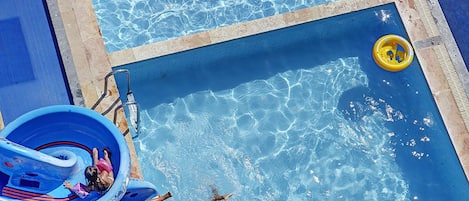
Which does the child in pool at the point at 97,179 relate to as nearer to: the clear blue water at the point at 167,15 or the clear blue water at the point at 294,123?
the clear blue water at the point at 294,123

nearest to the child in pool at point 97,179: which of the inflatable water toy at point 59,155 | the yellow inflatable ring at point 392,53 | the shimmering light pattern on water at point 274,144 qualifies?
the inflatable water toy at point 59,155

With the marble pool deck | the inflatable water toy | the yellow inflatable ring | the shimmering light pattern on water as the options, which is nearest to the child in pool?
the inflatable water toy

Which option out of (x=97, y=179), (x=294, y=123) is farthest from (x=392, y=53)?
(x=97, y=179)

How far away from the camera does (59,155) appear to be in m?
9.21

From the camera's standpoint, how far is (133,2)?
12.9m

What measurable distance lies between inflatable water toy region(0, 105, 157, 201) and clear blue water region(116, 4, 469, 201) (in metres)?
2.35

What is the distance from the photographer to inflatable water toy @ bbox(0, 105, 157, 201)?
8.47 metres

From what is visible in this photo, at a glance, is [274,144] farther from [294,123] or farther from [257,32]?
[257,32]

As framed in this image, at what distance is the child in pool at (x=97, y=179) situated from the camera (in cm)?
853

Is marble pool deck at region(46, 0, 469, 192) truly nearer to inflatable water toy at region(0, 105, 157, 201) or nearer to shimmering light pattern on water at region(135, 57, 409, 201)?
shimmering light pattern on water at region(135, 57, 409, 201)

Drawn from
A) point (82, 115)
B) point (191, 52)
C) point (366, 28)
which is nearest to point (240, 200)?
point (191, 52)

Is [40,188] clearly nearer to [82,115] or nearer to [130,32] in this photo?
[82,115]

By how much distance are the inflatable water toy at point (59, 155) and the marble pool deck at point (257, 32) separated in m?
1.60

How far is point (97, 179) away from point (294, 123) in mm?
4842
